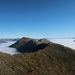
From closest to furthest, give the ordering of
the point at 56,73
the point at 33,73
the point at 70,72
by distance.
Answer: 1. the point at 33,73
2. the point at 56,73
3. the point at 70,72

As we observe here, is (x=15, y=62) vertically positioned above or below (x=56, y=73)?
above

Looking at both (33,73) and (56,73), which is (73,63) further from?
(33,73)

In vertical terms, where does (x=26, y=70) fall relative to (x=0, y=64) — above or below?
below

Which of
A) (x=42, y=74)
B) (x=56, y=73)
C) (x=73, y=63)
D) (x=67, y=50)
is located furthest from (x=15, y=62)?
(x=67, y=50)

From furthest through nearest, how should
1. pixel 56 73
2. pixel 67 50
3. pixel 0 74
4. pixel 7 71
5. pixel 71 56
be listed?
pixel 67 50, pixel 71 56, pixel 56 73, pixel 7 71, pixel 0 74

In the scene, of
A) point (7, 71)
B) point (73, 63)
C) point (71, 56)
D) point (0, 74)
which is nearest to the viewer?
point (0, 74)

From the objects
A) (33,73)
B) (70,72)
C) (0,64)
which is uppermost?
(0,64)

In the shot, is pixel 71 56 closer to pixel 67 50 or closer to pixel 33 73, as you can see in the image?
pixel 67 50

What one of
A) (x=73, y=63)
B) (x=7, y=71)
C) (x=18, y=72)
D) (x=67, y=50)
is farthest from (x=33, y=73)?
(x=67, y=50)

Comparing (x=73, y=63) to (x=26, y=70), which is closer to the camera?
(x=26, y=70)
